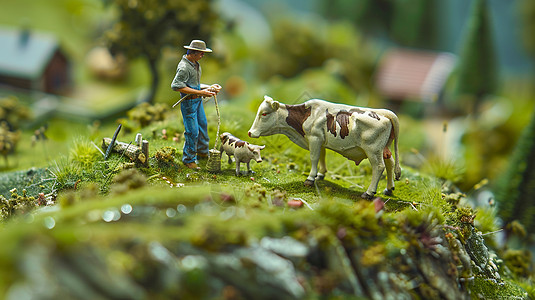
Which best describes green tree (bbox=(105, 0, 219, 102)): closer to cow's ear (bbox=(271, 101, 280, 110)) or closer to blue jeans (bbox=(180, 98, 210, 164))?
blue jeans (bbox=(180, 98, 210, 164))

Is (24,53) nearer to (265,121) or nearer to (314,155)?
(265,121)

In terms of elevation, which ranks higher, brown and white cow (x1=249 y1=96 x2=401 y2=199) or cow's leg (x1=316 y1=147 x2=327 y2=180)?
brown and white cow (x1=249 y1=96 x2=401 y2=199)

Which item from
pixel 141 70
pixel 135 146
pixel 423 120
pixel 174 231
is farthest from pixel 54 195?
pixel 423 120

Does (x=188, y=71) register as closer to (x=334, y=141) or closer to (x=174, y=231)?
(x=334, y=141)

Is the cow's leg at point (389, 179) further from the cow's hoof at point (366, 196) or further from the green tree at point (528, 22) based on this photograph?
the green tree at point (528, 22)

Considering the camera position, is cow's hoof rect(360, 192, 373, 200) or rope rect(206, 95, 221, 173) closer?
cow's hoof rect(360, 192, 373, 200)

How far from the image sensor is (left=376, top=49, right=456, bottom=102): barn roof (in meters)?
23.2

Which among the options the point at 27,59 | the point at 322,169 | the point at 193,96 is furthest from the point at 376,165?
the point at 27,59

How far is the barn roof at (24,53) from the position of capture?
1978cm

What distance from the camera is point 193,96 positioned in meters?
8.87

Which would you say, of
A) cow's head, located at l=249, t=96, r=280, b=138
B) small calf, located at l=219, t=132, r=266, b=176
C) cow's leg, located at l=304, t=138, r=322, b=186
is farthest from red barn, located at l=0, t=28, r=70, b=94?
cow's leg, located at l=304, t=138, r=322, b=186

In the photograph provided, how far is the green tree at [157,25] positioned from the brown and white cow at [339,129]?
8609 mm

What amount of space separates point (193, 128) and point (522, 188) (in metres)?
9.01

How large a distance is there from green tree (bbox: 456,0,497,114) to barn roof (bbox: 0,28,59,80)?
17925 mm
